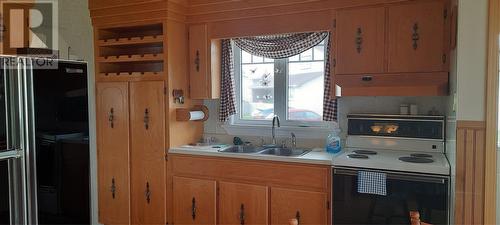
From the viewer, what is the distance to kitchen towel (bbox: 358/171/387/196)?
2447mm

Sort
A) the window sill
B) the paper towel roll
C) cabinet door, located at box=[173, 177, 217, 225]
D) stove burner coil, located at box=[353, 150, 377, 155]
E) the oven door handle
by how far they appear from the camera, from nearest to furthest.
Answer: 1. the oven door handle
2. stove burner coil, located at box=[353, 150, 377, 155]
3. cabinet door, located at box=[173, 177, 217, 225]
4. the window sill
5. the paper towel roll

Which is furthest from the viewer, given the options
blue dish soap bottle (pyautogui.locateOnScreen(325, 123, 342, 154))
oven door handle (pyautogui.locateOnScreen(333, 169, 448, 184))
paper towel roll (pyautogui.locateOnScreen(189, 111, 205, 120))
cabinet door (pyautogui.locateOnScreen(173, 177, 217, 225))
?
paper towel roll (pyautogui.locateOnScreen(189, 111, 205, 120))

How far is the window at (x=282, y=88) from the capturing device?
10.9 feet

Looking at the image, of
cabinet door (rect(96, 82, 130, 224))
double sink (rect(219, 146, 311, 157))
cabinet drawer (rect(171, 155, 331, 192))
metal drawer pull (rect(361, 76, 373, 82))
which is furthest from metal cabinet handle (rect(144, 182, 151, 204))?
metal drawer pull (rect(361, 76, 373, 82))

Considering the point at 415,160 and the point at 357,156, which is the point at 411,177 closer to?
the point at 415,160

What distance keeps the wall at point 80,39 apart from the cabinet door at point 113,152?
0.33 feet

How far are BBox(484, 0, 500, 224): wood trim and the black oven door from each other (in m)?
0.29

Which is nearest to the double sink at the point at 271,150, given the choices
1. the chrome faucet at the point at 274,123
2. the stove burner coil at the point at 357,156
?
the chrome faucet at the point at 274,123

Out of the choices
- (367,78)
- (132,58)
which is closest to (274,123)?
(367,78)

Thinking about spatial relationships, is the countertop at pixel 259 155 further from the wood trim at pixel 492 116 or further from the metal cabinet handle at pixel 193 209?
the wood trim at pixel 492 116

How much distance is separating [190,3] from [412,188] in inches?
89.4

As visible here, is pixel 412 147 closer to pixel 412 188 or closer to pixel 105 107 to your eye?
pixel 412 188

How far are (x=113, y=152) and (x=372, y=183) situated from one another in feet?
7.48

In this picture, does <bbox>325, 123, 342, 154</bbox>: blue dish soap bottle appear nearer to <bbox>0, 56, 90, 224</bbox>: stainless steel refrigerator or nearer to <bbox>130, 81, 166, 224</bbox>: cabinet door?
<bbox>130, 81, 166, 224</bbox>: cabinet door
